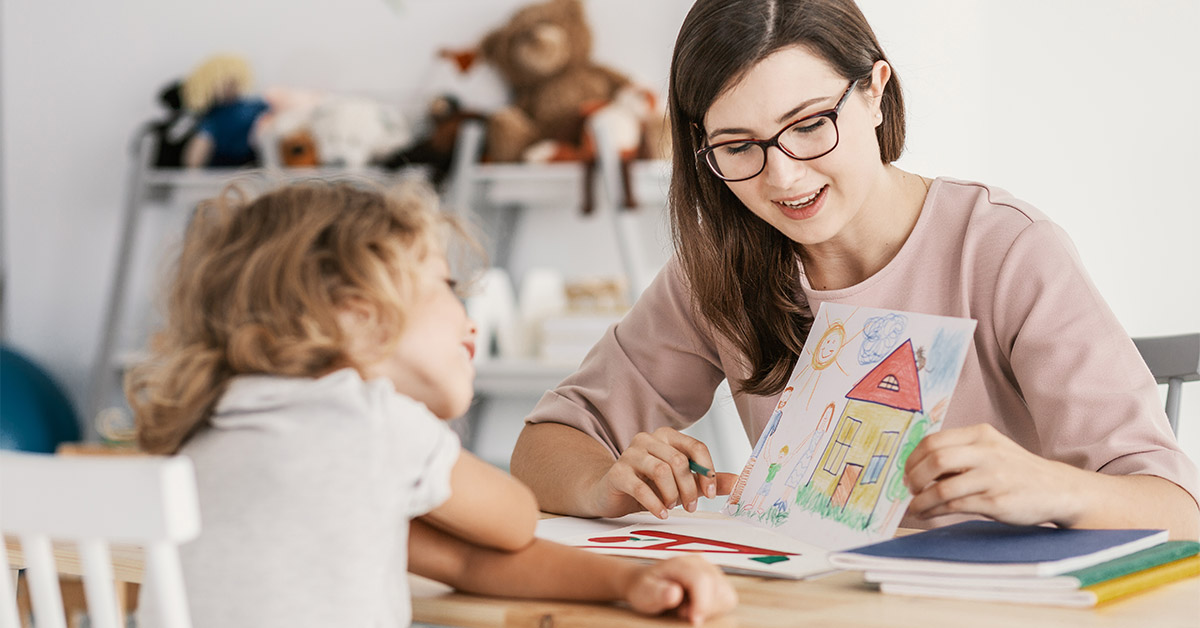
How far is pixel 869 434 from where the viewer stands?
885mm

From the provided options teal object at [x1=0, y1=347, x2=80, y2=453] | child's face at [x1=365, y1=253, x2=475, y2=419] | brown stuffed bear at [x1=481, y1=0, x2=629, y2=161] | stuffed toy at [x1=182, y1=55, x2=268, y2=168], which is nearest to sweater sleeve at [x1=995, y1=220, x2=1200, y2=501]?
child's face at [x1=365, y1=253, x2=475, y2=419]

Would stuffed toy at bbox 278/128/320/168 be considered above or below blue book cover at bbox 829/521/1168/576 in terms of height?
above

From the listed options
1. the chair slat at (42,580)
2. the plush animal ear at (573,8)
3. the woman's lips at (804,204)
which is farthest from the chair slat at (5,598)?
the plush animal ear at (573,8)

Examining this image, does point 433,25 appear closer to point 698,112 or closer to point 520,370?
point 520,370

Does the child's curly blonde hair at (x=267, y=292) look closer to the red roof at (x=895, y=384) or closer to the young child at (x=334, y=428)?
the young child at (x=334, y=428)

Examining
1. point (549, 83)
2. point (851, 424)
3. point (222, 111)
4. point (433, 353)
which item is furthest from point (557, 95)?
point (433, 353)

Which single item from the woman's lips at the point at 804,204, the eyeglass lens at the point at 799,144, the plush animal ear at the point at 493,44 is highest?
the plush animal ear at the point at 493,44

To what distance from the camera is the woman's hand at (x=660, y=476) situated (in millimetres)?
961

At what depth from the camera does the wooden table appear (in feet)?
2.13

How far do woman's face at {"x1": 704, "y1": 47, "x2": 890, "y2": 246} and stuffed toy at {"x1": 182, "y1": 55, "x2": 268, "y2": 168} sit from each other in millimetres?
2188

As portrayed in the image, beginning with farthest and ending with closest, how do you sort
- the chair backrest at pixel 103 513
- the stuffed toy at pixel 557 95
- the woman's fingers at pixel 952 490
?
the stuffed toy at pixel 557 95, the woman's fingers at pixel 952 490, the chair backrest at pixel 103 513

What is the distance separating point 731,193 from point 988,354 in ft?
1.08

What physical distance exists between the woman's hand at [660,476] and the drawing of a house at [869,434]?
0.10 m

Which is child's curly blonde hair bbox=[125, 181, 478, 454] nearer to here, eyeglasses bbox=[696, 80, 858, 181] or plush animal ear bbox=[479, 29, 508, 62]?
eyeglasses bbox=[696, 80, 858, 181]
